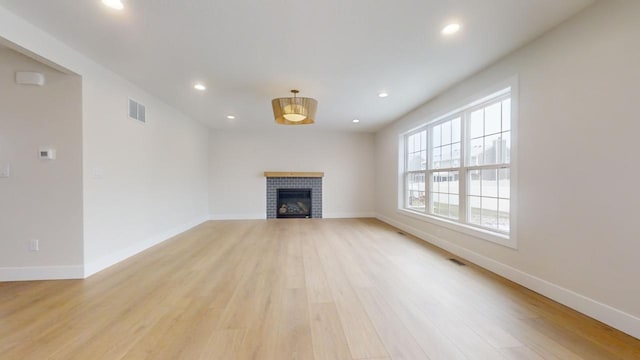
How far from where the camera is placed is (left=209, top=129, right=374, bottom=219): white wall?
22.4ft

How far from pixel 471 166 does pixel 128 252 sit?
4.75m

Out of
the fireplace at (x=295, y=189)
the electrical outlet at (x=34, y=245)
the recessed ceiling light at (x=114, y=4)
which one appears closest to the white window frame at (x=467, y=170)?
the fireplace at (x=295, y=189)

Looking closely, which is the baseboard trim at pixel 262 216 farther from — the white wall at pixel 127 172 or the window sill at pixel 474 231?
the window sill at pixel 474 231

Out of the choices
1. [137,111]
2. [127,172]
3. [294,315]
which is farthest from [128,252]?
[294,315]

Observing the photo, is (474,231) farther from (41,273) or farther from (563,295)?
(41,273)

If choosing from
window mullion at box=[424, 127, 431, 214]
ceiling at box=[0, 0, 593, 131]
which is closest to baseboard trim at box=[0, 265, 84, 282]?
ceiling at box=[0, 0, 593, 131]

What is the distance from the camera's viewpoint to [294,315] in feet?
6.55

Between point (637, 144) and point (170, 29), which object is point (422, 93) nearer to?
point (637, 144)

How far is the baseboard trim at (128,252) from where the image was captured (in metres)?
2.86

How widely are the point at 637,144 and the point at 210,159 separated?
714 centimetres

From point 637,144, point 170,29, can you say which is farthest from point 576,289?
point 170,29

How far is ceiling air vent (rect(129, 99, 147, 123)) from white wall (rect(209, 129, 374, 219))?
9.62 ft

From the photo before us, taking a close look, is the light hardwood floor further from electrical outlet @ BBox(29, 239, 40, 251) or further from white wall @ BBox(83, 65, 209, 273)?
white wall @ BBox(83, 65, 209, 273)

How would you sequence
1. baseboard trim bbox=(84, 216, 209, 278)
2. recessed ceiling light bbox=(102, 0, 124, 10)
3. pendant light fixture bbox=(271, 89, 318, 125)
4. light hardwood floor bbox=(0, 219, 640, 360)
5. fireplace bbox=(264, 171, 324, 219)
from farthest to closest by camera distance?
fireplace bbox=(264, 171, 324, 219), pendant light fixture bbox=(271, 89, 318, 125), baseboard trim bbox=(84, 216, 209, 278), recessed ceiling light bbox=(102, 0, 124, 10), light hardwood floor bbox=(0, 219, 640, 360)
